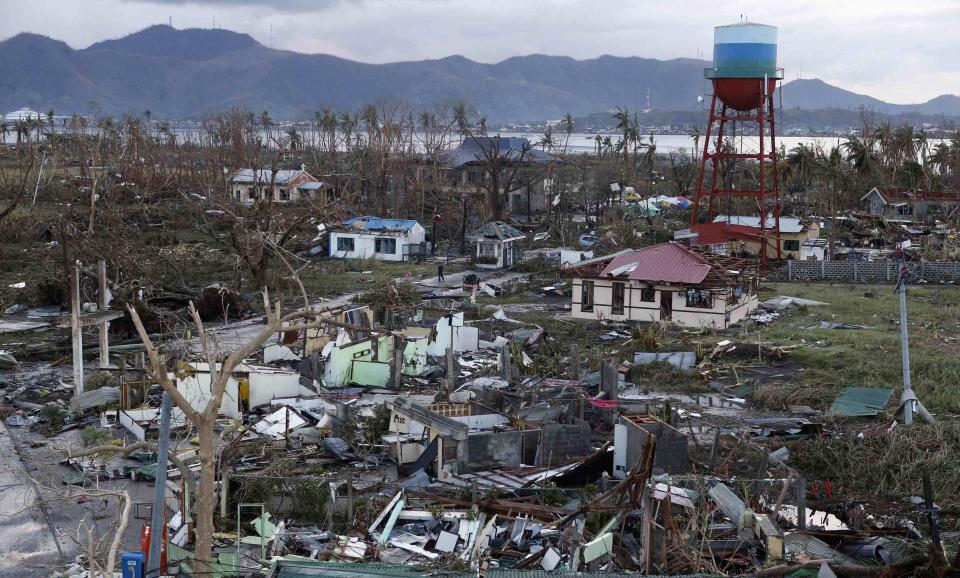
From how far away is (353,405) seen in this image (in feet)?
67.8

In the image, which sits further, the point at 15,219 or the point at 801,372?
the point at 15,219

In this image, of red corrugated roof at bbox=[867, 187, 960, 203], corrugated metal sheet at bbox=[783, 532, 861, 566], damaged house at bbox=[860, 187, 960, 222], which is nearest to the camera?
corrugated metal sheet at bbox=[783, 532, 861, 566]

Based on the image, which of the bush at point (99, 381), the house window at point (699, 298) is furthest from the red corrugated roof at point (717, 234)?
the bush at point (99, 381)

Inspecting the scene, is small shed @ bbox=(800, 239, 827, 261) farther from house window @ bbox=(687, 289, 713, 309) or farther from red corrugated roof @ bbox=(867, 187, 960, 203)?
house window @ bbox=(687, 289, 713, 309)

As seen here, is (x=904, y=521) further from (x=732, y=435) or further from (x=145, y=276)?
(x=145, y=276)

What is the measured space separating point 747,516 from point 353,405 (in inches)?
380

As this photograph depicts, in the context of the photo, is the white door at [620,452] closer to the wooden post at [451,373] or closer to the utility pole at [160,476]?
the wooden post at [451,373]

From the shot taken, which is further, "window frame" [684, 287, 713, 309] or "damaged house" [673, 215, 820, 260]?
"damaged house" [673, 215, 820, 260]

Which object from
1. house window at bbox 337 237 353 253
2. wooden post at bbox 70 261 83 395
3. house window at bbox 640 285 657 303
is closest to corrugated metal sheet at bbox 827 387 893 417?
house window at bbox 640 285 657 303

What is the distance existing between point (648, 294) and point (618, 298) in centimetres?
102

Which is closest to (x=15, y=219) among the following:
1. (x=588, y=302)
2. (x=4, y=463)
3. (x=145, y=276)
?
(x=145, y=276)

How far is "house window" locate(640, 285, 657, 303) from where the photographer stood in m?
29.7

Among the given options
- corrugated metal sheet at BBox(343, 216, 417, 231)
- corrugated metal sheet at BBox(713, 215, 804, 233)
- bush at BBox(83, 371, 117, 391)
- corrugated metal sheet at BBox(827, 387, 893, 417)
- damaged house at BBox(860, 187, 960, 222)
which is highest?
damaged house at BBox(860, 187, 960, 222)

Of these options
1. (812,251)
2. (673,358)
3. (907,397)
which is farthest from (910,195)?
(907,397)
